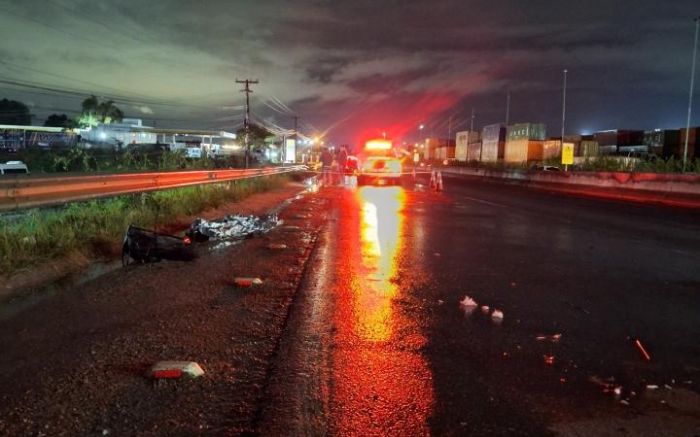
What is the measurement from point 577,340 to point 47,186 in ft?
24.3

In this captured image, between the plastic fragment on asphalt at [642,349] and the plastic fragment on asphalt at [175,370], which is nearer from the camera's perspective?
the plastic fragment on asphalt at [175,370]

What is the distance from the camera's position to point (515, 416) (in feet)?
11.4

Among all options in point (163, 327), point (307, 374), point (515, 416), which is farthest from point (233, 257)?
point (515, 416)

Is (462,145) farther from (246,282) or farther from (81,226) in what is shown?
(246,282)

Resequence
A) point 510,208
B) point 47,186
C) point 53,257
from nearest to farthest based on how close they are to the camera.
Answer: point 53,257 → point 47,186 → point 510,208

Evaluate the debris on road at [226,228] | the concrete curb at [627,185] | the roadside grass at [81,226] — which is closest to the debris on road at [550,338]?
the roadside grass at [81,226]

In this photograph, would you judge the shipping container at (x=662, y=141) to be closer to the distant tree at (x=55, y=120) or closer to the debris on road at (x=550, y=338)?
the debris on road at (x=550, y=338)

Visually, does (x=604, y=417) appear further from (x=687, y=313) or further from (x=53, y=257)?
(x=53, y=257)

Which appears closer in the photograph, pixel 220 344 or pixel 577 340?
pixel 220 344

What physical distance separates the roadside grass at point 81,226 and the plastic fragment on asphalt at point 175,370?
3566 millimetres

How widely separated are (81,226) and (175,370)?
5787mm

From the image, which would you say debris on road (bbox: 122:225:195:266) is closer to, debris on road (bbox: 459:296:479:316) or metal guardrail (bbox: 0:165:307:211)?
metal guardrail (bbox: 0:165:307:211)

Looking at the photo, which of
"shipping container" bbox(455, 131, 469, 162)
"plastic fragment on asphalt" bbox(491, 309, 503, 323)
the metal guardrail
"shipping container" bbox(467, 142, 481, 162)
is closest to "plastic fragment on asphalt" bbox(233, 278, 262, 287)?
"plastic fragment on asphalt" bbox(491, 309, 503, 323)

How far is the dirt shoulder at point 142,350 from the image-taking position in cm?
333
